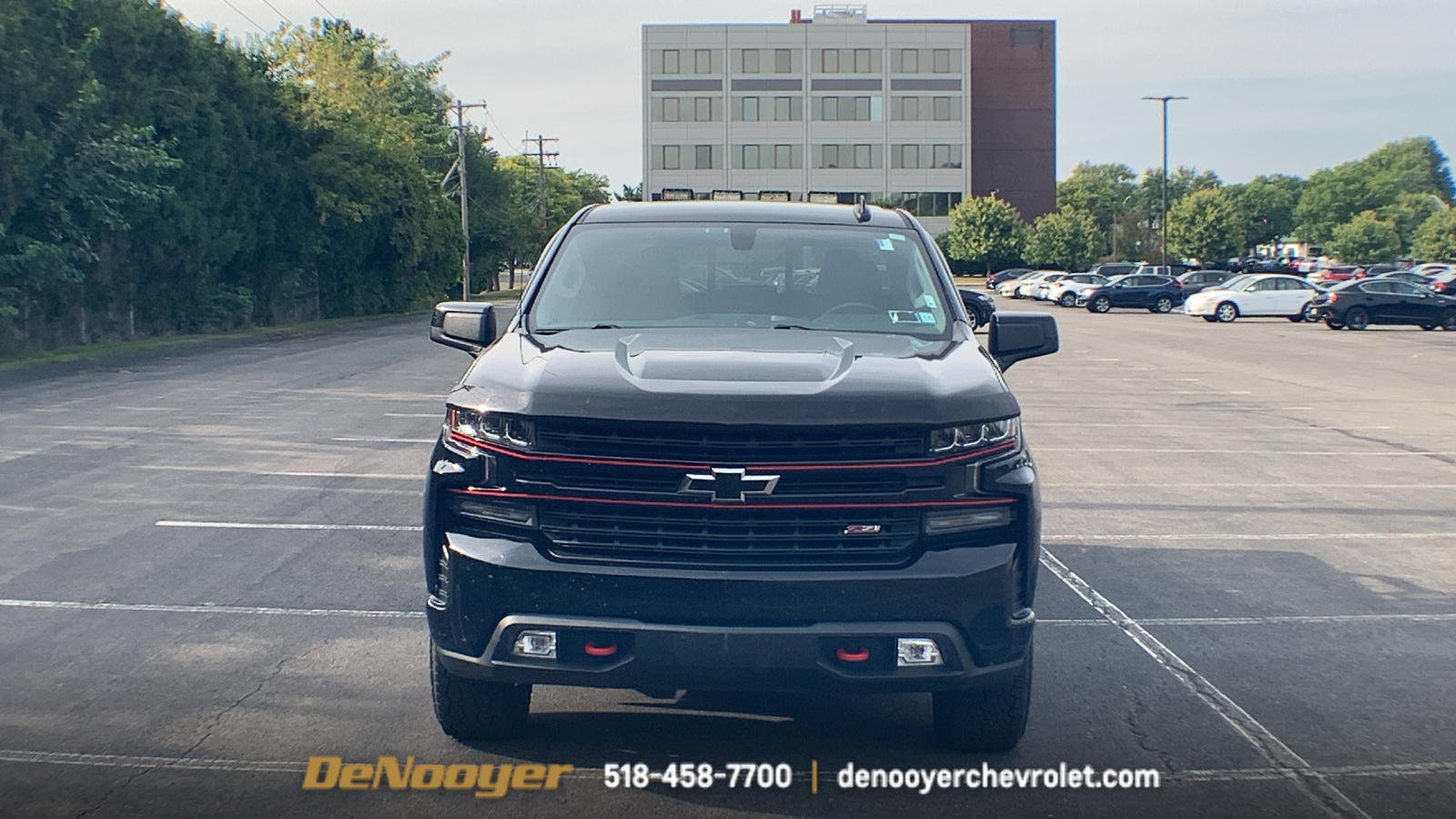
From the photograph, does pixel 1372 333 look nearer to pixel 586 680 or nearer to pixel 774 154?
pixel 586 680

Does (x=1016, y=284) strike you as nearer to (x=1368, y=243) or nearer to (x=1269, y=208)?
(x=1368, y=243)

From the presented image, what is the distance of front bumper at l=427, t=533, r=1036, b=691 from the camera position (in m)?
4.10

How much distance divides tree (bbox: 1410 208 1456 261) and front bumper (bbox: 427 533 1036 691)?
330 feet

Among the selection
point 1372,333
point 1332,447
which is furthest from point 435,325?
point 1372,333

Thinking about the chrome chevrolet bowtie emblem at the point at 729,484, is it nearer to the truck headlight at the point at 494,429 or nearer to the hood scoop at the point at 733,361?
the hood scoop at the point at 733,361

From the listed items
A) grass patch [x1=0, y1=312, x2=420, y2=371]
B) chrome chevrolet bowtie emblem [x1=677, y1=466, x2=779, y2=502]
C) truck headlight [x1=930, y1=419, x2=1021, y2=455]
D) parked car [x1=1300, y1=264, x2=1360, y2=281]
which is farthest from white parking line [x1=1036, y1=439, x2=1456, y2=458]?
parked car [x1=1300, y1=264, x2=1360, y2=281]

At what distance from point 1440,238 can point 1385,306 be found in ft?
204

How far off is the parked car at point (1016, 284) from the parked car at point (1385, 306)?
2867 cm

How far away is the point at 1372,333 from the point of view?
38438 millimetres

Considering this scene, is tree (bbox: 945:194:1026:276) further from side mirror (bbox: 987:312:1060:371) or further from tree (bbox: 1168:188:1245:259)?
side mirror (bbox: 987:312:1060:371)

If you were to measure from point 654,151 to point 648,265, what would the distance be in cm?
10709

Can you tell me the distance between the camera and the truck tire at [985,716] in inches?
181

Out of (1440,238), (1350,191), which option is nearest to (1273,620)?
(1440,238)

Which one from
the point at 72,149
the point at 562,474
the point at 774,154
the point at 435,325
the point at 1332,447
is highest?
the point at 774,154
